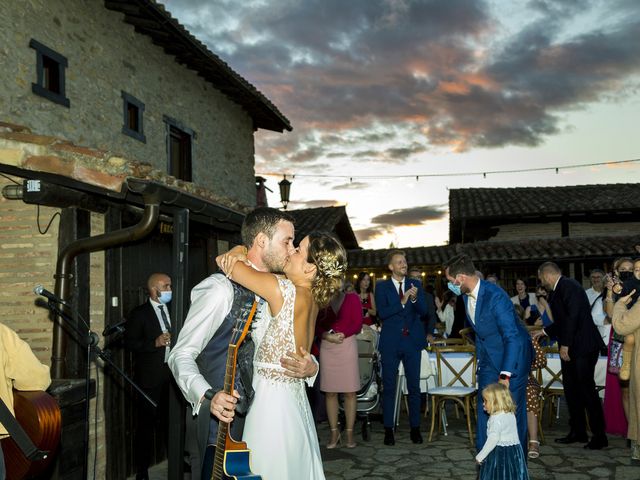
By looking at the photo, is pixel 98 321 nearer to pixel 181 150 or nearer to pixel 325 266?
pixel 325 266

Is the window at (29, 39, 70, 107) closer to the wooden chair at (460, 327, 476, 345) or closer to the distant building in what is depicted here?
the wooden chair at (460, 327, 476, 345)

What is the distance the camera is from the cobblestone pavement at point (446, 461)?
21.6ft

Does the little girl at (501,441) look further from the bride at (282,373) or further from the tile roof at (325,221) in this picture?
the tile roof at (325,221)

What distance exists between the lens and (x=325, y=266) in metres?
3.54

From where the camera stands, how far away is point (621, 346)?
23.4 feet

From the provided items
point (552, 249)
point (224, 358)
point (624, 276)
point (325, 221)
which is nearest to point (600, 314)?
point (624, 276)

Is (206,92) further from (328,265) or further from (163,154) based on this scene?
(328,265)

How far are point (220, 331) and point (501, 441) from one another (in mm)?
3037

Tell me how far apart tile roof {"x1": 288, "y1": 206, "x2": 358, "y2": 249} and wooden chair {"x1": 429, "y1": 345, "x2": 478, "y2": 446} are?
13.0 metres

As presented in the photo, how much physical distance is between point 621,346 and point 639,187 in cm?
2031

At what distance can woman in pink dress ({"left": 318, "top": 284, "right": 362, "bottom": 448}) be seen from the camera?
7.82 metres

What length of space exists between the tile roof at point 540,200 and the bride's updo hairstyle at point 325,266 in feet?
62.8

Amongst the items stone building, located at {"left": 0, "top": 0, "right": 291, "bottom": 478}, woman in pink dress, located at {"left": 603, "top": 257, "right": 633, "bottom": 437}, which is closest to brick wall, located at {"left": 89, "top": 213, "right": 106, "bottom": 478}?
stone building, located at {"left": 0, "top": 0, "right": 291, "bottom": 478}

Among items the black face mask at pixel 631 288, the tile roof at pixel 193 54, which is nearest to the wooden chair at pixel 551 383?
the black face mask at pixel 631 288
